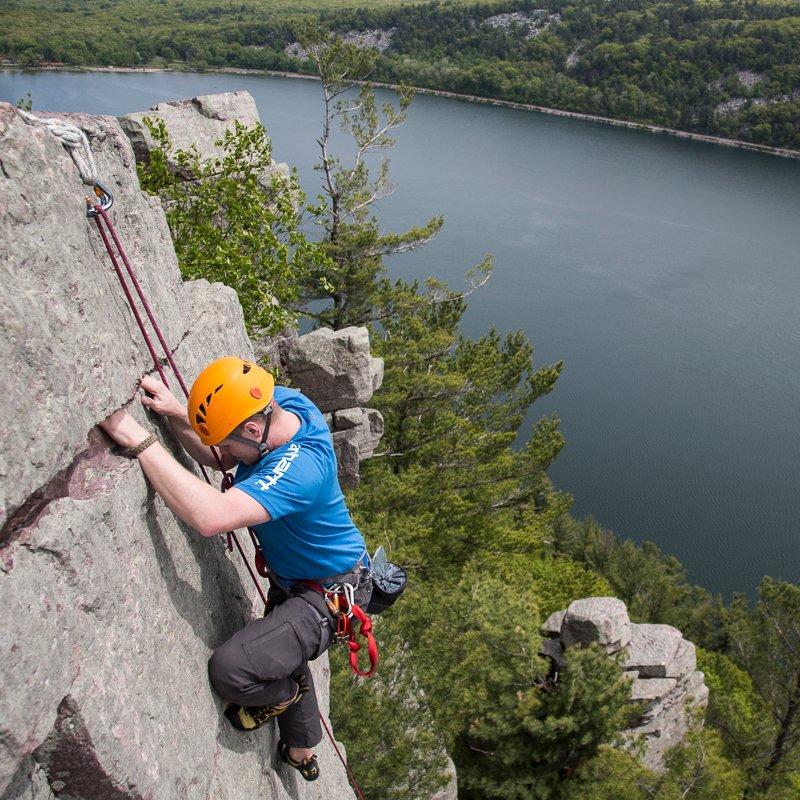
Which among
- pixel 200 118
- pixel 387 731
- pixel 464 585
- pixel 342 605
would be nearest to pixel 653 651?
pixel 464 585

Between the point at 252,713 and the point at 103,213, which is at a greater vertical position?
the point at 103,213

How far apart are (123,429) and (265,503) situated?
73 cm

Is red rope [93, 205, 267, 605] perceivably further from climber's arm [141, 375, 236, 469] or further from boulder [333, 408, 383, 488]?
Answer: boulder [333, 408, 383, 488]

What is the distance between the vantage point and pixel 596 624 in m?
15.2

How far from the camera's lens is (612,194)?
5834 centimetres

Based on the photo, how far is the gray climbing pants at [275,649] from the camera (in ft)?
13.1

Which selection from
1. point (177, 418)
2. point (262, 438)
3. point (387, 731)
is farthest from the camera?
point (387, 731)

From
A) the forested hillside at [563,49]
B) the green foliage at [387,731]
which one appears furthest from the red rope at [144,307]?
the forested hillside at [563,49]

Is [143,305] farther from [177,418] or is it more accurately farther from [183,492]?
[183,492]

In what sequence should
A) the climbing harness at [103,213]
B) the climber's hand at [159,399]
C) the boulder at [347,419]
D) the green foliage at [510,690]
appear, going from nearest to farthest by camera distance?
the climbing harness at [103,213] → the climber's hand at [159,399] → the green foliage at [510,690] → the boulder at [347,419]

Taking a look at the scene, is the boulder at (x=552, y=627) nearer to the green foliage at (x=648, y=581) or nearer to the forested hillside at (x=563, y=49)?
the green foliage at (x=648, y=581)

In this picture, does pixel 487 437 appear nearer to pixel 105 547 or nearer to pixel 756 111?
pixel 105 547

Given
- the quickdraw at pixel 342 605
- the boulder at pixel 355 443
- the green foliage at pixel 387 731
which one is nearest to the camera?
the quickdraw at pixel 342 605

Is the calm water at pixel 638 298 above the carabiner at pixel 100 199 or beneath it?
beneath
